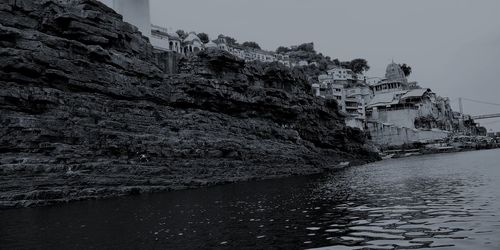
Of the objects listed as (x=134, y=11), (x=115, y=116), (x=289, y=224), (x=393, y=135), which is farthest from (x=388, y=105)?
(x=289, y=224)

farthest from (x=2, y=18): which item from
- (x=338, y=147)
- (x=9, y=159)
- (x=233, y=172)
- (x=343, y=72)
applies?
(x=343, y=72)

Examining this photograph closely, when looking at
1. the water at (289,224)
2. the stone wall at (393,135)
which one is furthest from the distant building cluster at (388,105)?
the water at (289,224)

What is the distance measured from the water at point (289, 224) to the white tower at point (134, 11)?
178 feet

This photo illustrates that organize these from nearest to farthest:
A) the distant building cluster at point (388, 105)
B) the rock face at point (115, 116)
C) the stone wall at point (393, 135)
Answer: the rock face at point (115, 116) < the stone wall at point (393, 135) < the distant building cluster at point (388, 105)

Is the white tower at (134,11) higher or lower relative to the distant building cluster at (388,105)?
higher

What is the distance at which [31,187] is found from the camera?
37469 millimetres

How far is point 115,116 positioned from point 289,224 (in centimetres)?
3790

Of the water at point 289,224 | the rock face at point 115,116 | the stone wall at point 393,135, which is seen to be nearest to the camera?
the water at point 289,224

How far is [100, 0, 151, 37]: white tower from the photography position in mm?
76125

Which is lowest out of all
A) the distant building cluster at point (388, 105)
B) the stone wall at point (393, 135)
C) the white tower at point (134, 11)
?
the stone wall at point (393, 135)

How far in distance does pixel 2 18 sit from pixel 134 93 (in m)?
18.4

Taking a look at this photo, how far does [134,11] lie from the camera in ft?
257

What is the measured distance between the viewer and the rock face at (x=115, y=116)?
41.6 m

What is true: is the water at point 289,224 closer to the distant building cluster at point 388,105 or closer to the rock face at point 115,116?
the rock face at point 115,116
